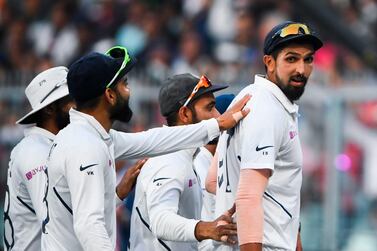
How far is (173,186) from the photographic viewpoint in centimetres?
858

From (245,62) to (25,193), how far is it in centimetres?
711

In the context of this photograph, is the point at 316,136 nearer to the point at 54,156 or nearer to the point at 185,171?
the point at 185,171

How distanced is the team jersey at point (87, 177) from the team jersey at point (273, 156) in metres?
0.30

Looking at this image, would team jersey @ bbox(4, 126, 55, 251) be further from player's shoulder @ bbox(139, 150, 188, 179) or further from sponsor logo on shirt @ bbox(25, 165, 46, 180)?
player's shoulder @ bbox(139, 150, 188, 179)

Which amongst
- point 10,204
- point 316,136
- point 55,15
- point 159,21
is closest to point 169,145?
point 10,204

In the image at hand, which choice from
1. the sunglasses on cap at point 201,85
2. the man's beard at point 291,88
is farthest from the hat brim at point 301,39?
the sunglasses on cap at point 201,85

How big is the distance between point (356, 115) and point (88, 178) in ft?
24.3

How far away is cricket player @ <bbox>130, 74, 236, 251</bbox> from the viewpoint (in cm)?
830

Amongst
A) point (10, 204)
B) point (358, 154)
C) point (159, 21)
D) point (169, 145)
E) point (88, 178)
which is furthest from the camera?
point (159, 21)

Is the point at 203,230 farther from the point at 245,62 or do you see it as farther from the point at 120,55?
the point at 245,62

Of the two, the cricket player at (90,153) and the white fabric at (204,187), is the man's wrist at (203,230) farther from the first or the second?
the white fabric at (204,187)

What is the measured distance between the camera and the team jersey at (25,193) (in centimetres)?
877

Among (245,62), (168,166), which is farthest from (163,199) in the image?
(245,62)

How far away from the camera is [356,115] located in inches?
575
